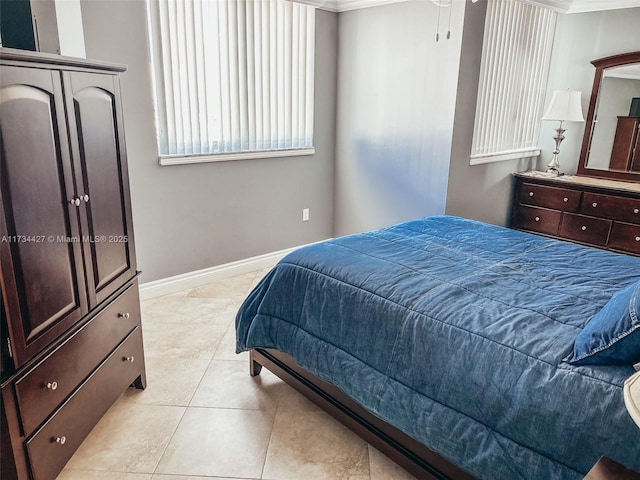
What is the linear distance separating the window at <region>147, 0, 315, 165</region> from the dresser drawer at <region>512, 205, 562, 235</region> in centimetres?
204

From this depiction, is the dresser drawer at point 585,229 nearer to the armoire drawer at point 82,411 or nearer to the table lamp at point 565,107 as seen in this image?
the table lamp at point 565,107

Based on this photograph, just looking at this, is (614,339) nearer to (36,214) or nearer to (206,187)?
(36,214)

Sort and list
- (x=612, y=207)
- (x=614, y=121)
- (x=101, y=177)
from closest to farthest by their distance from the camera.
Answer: (x=101, y=177) → (x=612, y=207) → (x=614, y=121)

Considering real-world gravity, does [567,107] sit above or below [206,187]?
above

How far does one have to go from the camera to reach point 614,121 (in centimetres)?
382

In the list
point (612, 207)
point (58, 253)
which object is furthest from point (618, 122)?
point (58, 253)

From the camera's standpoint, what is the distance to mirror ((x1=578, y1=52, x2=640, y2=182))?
12.1 ft

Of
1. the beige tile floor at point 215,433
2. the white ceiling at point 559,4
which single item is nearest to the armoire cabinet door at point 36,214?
the beige tile floor at point 215,433

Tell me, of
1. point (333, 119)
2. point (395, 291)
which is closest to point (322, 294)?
point (395, 291)

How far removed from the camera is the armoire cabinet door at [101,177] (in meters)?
1.68

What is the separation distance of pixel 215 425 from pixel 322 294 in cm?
80

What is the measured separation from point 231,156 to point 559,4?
3.04 meters

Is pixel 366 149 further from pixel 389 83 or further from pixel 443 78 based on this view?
pixel 443 78

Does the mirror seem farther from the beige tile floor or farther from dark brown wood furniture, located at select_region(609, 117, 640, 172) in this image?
the beige tile floor
